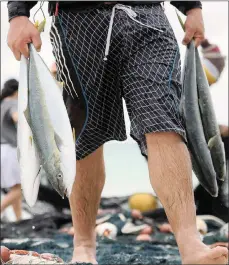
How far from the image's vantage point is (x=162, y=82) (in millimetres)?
1734

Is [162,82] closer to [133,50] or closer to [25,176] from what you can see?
[133,50]

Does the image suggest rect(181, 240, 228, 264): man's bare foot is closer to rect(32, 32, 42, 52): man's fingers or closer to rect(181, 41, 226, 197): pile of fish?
rect(181, 41, 226, 197): pile of fish

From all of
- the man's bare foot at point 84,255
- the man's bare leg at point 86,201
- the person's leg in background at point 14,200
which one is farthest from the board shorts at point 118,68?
the person's leg in background at point 14,200

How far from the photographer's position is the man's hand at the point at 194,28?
1822 millimetres

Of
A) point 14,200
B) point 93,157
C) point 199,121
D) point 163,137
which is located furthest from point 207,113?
point 14,200

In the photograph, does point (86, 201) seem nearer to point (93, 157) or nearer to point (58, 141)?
point (93, 157)

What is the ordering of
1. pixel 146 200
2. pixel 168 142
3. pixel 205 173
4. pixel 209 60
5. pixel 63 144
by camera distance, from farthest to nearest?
pixel 146 200 → pixel 209 60 → pixel 205 173 → pixel 168 142 → pixel 63 144

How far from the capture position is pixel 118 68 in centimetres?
180

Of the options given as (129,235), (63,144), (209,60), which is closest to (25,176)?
(63,144)

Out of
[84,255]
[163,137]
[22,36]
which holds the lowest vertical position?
[84,255]

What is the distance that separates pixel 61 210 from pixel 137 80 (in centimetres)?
298

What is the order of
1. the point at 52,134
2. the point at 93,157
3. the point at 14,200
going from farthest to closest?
the point at 14,200, the point at 93,157, the point at 52,134

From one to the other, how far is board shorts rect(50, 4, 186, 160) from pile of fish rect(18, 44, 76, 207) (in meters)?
0.19

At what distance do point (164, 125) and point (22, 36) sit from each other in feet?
1.39
